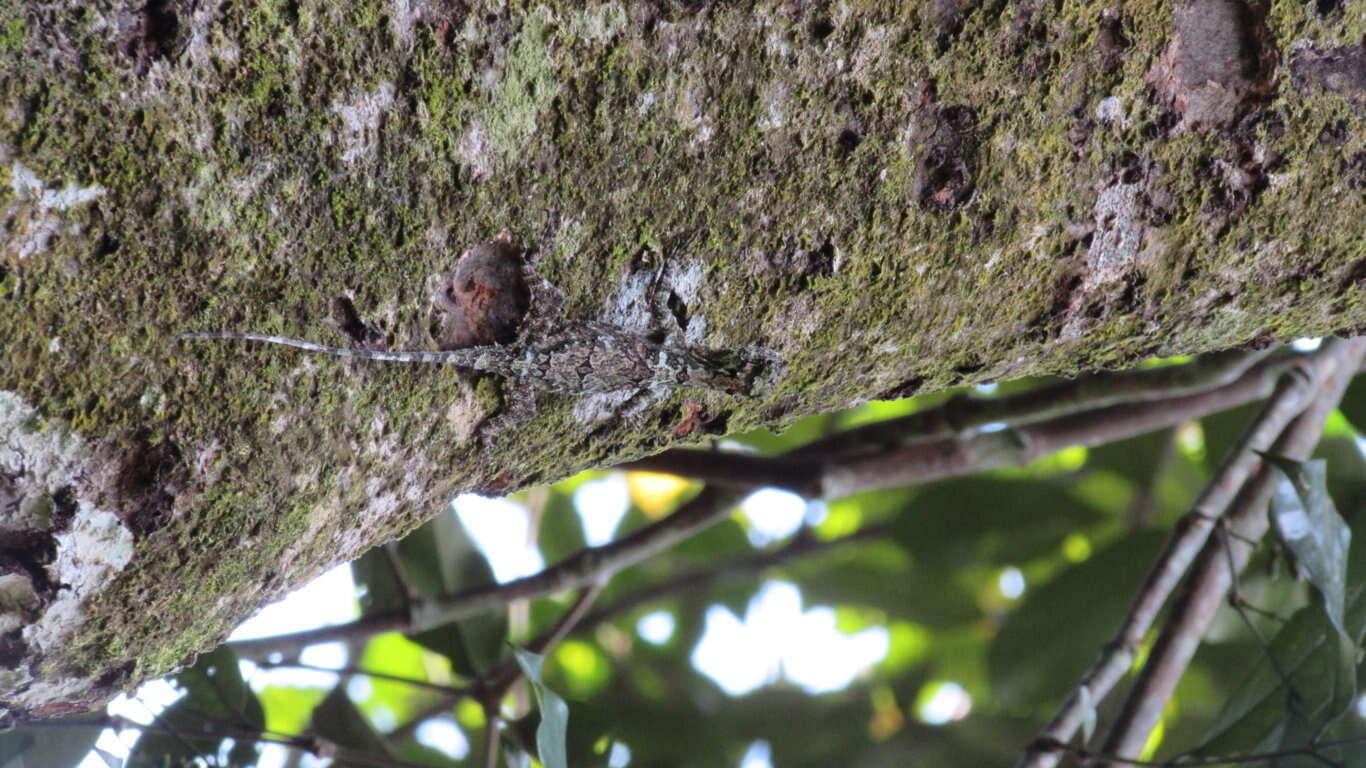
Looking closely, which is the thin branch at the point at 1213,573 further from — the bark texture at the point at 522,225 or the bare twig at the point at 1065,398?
the bark texture at the point at 522,225

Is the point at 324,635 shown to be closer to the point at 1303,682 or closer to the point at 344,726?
the point at 344,726

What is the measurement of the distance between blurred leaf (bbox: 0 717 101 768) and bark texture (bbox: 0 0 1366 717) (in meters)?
0.78

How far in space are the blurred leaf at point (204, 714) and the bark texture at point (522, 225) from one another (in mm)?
1056

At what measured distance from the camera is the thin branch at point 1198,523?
257cm

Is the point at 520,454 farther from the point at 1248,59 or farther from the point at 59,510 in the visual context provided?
the point at 1248,59

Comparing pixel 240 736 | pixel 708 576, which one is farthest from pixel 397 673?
pixel 240 736

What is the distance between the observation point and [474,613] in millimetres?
2822

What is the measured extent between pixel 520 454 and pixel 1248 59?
4.42 feet

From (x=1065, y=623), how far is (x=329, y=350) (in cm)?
337

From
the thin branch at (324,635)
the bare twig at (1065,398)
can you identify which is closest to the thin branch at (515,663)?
the thin branch at (324,635)

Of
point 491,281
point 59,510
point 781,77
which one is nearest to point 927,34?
point 781,77

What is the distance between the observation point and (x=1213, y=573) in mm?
2865

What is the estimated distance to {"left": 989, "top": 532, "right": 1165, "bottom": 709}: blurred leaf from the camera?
3.88 meters

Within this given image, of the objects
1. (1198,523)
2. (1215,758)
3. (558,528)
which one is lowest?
(1215,758)
